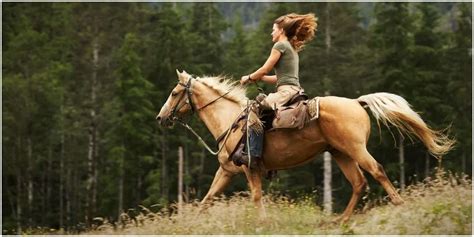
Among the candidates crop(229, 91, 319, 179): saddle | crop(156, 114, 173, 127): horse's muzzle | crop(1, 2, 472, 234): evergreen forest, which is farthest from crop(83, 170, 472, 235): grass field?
crop(1, 2, 472, 234): evergreen forest

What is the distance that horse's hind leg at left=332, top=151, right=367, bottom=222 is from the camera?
9.27 meters

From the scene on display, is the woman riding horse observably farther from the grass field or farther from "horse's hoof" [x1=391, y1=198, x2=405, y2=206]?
"horse's hoof" [x1=391, y1=198, x2=405, y2=206]

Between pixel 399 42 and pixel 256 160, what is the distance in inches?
1099

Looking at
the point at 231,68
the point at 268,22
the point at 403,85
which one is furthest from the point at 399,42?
the point at 231,68

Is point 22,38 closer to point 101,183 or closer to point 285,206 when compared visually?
point 101,183

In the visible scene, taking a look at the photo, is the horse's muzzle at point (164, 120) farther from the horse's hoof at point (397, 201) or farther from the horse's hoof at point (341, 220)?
the horse's hoof at point (397, 201)

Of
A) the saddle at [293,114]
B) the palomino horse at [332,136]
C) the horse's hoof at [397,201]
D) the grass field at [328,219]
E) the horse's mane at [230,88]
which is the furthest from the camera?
the horse's mane at [230,88]

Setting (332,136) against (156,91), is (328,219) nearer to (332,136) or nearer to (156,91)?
(332,136)

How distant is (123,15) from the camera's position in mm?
45344

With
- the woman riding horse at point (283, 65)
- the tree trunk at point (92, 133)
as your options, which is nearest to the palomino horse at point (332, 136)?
the woman riding horse at point (283, 65)

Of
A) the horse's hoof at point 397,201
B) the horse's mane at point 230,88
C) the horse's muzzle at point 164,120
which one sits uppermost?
the horse's mane at point 230,88

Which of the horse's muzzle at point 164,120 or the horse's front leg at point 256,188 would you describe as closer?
the horse's front leg at point 256,188

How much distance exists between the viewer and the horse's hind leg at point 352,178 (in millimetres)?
9273

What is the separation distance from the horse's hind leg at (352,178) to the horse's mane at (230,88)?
5.80ft
